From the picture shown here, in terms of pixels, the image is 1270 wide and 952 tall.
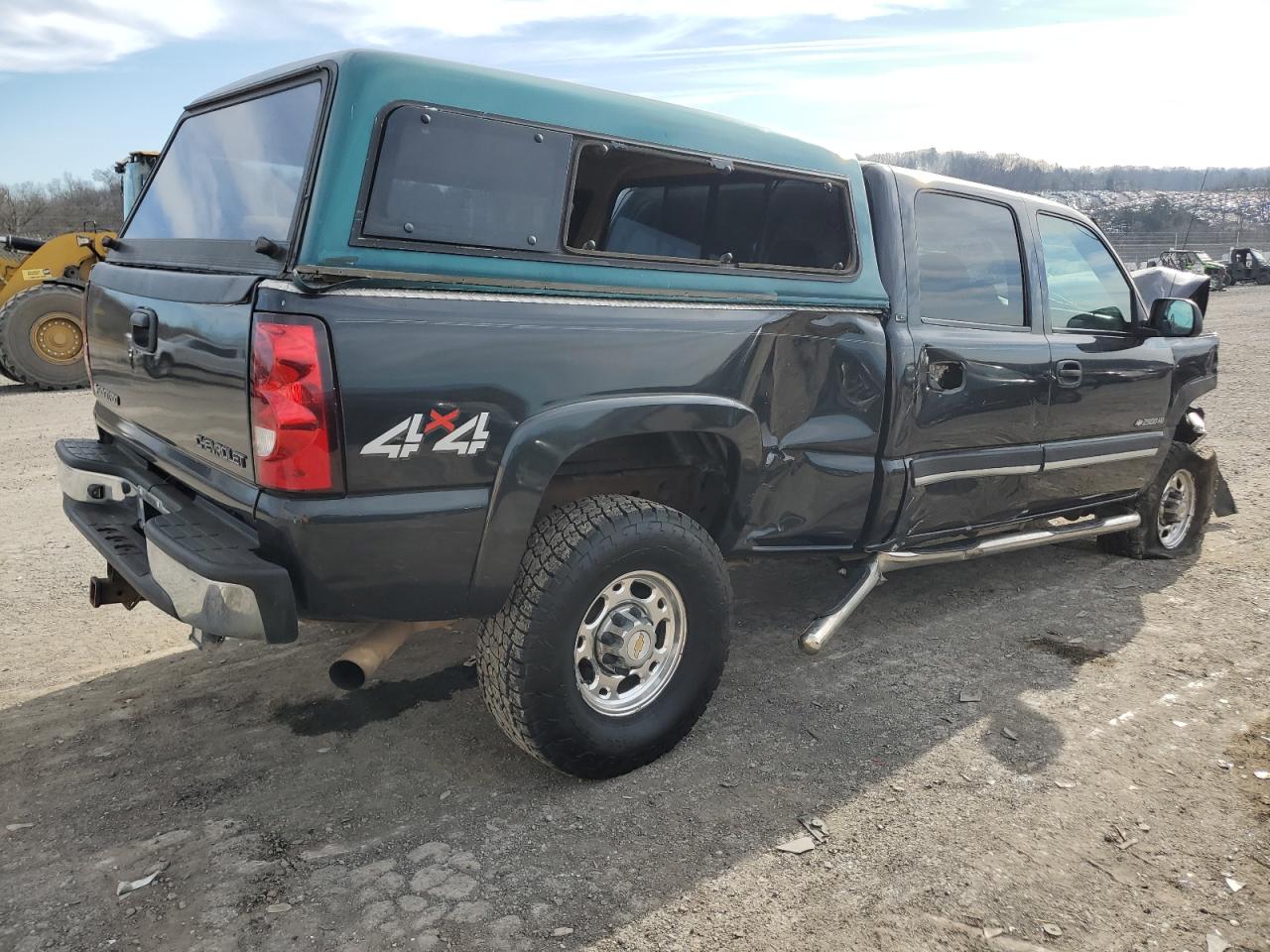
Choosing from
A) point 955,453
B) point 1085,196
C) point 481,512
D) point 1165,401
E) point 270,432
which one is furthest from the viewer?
point 1085,196

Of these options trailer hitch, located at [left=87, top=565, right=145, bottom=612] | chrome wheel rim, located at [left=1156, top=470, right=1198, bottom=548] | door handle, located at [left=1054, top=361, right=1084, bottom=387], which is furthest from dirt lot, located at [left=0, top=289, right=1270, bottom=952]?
door handle, located at [left=1054, top=361, right=1084, bottom=387]

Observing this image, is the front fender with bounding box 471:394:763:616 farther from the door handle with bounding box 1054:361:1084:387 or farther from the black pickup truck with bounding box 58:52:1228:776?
the door handle with bounding box 1054:361:1084:387

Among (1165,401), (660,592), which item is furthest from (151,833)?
(1165,401)

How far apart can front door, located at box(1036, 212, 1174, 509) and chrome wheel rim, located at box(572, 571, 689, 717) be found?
2.23m

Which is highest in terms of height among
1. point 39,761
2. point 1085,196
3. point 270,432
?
point 1085,196

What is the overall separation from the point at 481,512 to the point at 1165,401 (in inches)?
158

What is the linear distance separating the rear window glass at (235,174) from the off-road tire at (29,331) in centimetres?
851

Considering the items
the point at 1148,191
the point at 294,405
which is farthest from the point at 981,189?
the point at 1148,191

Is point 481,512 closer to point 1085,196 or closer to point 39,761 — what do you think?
point 39,761

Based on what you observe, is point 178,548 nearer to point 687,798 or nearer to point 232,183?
point 232,183

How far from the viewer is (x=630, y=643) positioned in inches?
122

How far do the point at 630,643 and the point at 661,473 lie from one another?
2.24 feet

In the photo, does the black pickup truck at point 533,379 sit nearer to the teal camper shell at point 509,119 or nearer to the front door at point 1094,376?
the teal camper shell at point 509,119

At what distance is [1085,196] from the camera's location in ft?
270
